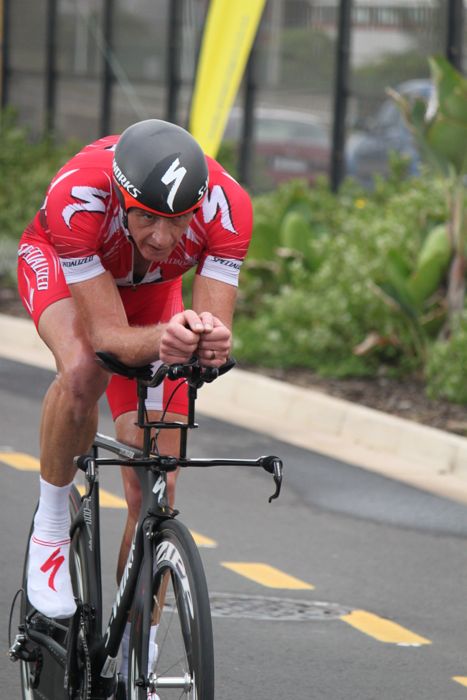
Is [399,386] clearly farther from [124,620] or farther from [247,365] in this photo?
[124,620]

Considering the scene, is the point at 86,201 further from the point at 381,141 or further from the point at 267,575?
the point at 381,141

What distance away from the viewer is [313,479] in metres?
8.76

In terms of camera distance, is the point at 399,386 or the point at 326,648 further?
the point at 399,386

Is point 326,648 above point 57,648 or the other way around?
the other way around

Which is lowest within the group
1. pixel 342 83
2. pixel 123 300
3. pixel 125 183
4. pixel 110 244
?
pixel 342 83

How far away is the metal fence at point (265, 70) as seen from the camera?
15.9m

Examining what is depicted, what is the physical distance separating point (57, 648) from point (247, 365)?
7.65 metres

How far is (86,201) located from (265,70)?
1354 centimetres


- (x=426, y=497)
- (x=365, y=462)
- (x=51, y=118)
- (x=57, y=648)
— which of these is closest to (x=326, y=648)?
(x=57, y=648)

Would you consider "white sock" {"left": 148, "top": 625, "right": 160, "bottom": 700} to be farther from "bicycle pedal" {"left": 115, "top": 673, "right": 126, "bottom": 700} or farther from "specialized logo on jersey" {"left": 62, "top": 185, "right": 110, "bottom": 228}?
"specialized logo on jersey" {"left": 62, "top": 185, "right": 110, "bottom": 228}

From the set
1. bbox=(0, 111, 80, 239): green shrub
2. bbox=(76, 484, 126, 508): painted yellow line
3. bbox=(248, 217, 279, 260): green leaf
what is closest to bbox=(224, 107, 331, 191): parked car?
bbox=(0, 111, 80, 239): green shrub

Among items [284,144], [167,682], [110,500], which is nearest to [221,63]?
[284,144]

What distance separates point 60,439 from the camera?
4395mm

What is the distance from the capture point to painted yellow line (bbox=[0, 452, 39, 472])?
855 centimetres
